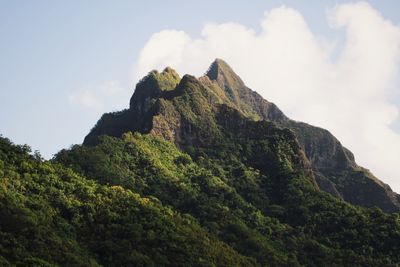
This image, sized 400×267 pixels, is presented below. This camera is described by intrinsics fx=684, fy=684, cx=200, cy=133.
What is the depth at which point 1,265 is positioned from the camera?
6781cm

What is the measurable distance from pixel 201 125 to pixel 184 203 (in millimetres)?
34529

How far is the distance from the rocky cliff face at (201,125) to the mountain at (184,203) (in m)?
0.33

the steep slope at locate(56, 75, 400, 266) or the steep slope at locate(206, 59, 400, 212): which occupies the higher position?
the steep slope at locate(206, 59, 400, 212)

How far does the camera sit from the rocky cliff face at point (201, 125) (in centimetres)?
13638

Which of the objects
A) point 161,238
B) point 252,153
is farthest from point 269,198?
point 161,238

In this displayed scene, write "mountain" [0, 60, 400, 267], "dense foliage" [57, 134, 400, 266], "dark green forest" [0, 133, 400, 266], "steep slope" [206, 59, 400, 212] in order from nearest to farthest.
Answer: "dark green forest" [0, 133, 400, 266], "mountain" [0, 60, 400, 267], "dense foliage" [57, 134, 400, 266], "steep slope" [206, 59, 400, 212]

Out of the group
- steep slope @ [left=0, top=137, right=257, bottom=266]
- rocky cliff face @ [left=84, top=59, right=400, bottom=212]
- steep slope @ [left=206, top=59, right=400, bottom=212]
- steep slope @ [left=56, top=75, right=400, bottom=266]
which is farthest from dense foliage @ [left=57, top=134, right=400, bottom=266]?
steep slope @ [left=206, top=59, right=400, bottom=212]

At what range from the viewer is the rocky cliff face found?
136375mm

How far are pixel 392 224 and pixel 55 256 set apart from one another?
195 feet

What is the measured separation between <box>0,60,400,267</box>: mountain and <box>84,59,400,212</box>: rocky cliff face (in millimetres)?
331

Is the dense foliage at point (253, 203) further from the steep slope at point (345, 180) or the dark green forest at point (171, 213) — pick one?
the steep slope at point (345, 180)

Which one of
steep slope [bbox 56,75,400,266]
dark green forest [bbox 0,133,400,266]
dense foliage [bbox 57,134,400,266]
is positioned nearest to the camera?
dark green forest [bbox 0,133,400,266]

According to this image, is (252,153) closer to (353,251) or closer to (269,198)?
(269,198)

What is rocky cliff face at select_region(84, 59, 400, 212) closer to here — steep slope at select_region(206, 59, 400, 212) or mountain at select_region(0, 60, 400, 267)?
steep slope at select_region(206, 59, 400, 212)
